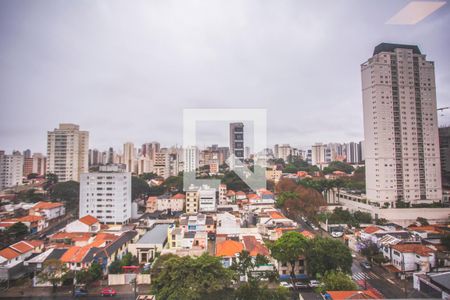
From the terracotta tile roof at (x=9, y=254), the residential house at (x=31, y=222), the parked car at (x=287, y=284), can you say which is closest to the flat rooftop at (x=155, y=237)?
the terracotta tile roof at (x=9, y=254)

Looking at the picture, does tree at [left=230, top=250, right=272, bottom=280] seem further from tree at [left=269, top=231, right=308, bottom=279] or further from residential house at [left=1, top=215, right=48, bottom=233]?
residential house at [left=1, top=215, right=48, bottom=233]

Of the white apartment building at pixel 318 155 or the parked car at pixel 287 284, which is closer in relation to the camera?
the parked car at pixel 287 284

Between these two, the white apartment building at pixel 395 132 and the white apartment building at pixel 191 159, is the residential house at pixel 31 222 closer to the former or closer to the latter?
the white apartment building at pixel 191 159

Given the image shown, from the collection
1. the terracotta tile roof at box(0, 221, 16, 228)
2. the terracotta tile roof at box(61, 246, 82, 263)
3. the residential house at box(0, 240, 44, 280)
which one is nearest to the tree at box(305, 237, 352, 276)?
the terracotta tile roof at box(61, 246, 82, 263)

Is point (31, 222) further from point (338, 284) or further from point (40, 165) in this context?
point (338, 284)

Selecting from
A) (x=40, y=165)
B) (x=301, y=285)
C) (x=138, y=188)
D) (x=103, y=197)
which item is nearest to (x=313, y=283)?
(x=301, y=285)

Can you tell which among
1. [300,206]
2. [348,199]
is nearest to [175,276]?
[300,206]

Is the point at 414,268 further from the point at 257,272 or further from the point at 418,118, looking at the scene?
the point at 418,118
